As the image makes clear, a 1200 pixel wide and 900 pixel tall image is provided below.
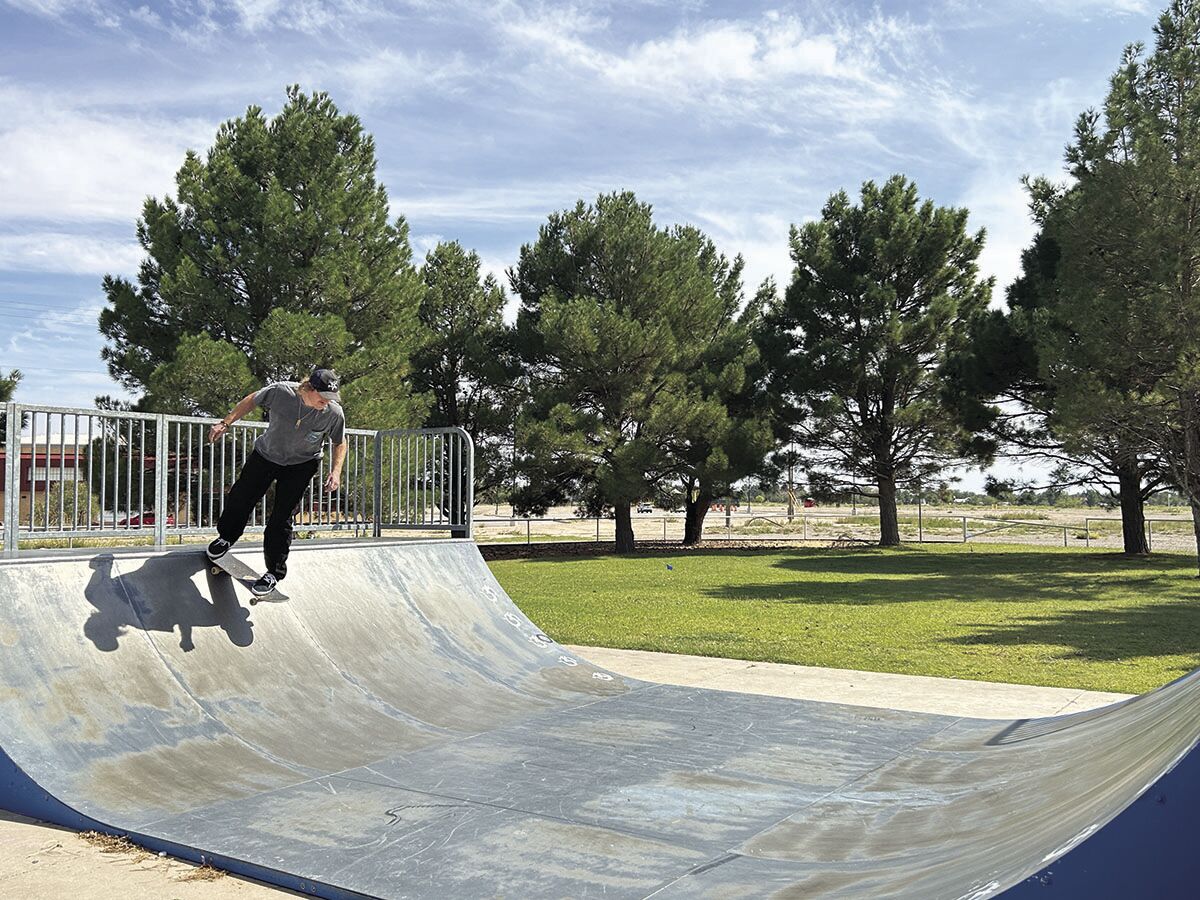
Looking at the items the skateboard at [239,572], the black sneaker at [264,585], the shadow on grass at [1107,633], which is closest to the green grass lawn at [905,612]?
the shadow on grass at [1107,633]

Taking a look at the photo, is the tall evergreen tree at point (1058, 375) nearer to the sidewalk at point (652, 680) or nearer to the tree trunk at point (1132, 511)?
the tree trunk at point (1132, 511)

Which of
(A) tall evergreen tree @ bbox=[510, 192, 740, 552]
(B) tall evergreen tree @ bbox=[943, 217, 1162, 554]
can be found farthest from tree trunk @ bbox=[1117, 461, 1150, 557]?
(A) tall evergreen tree @ bbox=[510, 192, 740, 552]

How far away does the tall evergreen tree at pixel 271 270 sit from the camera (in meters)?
22.5

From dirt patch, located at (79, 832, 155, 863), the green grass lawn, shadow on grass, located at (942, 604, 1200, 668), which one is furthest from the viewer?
shadow on grass, located at (942, 604, 1200, 668)

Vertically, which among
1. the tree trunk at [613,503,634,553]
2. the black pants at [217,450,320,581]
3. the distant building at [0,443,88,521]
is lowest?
the tree trunk at [613,503,634,553]

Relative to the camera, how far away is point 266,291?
77.8 feet

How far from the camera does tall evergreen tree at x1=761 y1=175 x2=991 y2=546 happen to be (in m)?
31.2

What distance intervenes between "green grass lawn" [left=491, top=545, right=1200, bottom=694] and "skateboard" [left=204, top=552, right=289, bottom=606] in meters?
5.00

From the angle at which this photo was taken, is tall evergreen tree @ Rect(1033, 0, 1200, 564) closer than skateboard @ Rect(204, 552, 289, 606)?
No

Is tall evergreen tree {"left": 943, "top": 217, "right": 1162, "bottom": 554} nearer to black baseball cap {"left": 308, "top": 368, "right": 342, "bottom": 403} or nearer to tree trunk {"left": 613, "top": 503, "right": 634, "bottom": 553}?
tree trunk {"left": 613, "top": 503, "right": 634, "bottom": 553}

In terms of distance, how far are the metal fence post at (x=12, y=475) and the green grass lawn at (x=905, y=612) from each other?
21.3 feet

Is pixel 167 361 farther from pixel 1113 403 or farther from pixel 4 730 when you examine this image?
pixel 1113 403

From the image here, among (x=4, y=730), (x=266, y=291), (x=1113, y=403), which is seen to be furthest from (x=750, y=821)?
(x=266, y=291)

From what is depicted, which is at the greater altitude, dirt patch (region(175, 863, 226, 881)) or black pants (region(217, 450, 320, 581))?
black pants (region(217, 450, 320, 581))
